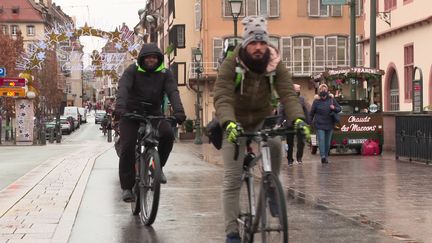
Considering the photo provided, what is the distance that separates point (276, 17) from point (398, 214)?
3997 cm

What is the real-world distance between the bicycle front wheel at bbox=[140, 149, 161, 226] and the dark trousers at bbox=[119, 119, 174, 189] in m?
0.16

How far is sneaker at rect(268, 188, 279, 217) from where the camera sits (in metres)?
4.94

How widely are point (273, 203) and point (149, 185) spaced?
2.67 meters

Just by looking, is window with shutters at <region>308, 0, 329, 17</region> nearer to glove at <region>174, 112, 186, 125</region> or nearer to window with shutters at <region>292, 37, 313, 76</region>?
window with shutters at <region>292, 37, 313, 76</region>

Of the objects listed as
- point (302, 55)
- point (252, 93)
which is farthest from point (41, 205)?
point (302, 55)

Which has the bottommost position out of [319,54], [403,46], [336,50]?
[403,46]

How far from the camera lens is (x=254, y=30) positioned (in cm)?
530

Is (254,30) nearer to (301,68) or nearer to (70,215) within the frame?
(70,215)

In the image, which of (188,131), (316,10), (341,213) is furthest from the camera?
(316,10)

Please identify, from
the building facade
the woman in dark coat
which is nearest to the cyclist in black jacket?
the woman in dark coat

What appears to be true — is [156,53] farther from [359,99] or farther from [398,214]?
[359,99]

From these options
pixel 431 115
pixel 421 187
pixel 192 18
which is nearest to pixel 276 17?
pixel 192 18

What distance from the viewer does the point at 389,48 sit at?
27.8 metres

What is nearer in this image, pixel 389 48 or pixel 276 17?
pixel 389 48
